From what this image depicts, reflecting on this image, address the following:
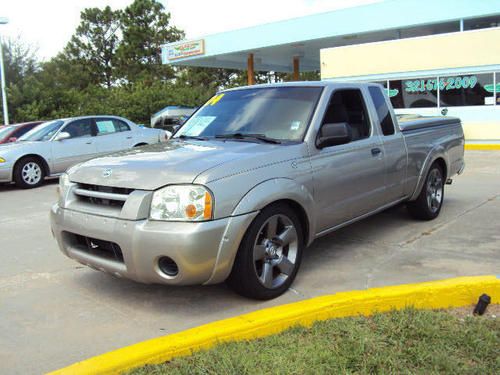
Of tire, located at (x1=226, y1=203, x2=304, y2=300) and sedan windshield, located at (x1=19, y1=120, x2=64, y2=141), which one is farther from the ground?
sedan windshield, located at (x1=19, y1=120, x2=64, y2=141)

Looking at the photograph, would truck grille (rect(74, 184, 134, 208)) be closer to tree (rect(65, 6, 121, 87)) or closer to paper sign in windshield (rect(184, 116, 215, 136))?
paper sign in windshield (rect(184, 116, 215, 136))

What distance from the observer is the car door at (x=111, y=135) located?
12.0m

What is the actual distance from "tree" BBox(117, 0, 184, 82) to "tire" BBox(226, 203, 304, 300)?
4845cm

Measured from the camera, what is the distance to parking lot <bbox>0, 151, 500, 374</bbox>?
3.48 metres

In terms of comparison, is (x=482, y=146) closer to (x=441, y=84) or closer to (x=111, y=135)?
(x=441, y=84)

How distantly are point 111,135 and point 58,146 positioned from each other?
1.34 metres

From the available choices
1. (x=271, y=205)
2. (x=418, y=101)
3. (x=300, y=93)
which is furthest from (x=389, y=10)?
(x=271, y=205)

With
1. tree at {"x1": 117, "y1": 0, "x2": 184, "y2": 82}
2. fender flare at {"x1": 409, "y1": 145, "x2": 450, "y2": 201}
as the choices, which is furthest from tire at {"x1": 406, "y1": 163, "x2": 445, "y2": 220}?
tree at {"x1": 117, "y1": 0, "x2": 184, "y2": 82}

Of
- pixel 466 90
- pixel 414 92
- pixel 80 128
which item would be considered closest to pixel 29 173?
pixel 80 128

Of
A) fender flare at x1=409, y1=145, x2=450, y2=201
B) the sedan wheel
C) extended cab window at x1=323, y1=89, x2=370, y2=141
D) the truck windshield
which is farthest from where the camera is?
the sedan wheel

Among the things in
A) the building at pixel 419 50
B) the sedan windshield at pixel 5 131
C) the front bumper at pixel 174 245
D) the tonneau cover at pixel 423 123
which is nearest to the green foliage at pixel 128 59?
the building at pixel 419 50

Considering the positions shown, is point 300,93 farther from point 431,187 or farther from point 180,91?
point 180,91

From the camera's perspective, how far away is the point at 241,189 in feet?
12.1

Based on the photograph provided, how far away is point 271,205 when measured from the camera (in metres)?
3.90
